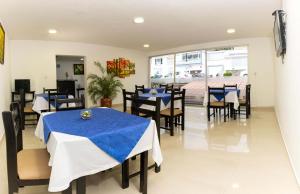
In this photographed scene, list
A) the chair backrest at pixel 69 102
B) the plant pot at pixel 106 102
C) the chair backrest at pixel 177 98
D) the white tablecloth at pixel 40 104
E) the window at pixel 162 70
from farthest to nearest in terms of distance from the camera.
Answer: the window at pixel 162 70 < the plant pot at pixel 106 102 < the white tablecloth at pixel 40 104 < the chair backrest at pixel 177 98 < the chair backrest at pixel 69 102

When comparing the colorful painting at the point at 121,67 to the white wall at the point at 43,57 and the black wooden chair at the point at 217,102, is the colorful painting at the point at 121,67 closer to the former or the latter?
the white wall at the point at 43,57

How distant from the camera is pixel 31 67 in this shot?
21.2ft

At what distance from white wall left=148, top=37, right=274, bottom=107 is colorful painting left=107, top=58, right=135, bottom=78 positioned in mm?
3936

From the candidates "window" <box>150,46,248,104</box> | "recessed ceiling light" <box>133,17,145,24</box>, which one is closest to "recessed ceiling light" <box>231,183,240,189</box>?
"recessed ceiling light" <box>133,17,145,24</box>

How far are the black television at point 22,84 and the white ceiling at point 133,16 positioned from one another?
1225mm

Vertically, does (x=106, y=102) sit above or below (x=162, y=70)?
below

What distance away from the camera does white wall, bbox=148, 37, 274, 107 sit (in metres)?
6.60

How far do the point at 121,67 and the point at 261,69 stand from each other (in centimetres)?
496

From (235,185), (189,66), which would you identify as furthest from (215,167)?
(189,66)

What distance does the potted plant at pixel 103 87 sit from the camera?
24.6 ft

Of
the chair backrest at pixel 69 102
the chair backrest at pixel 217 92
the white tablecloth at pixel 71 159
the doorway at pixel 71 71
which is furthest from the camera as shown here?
the doorway at pixel 71 71

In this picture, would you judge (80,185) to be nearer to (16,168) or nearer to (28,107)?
(16,168)

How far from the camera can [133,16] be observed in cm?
421

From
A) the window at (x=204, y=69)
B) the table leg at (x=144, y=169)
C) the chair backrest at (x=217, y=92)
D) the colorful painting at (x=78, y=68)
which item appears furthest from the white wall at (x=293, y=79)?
the colorful painting at (x=78, y=68)
